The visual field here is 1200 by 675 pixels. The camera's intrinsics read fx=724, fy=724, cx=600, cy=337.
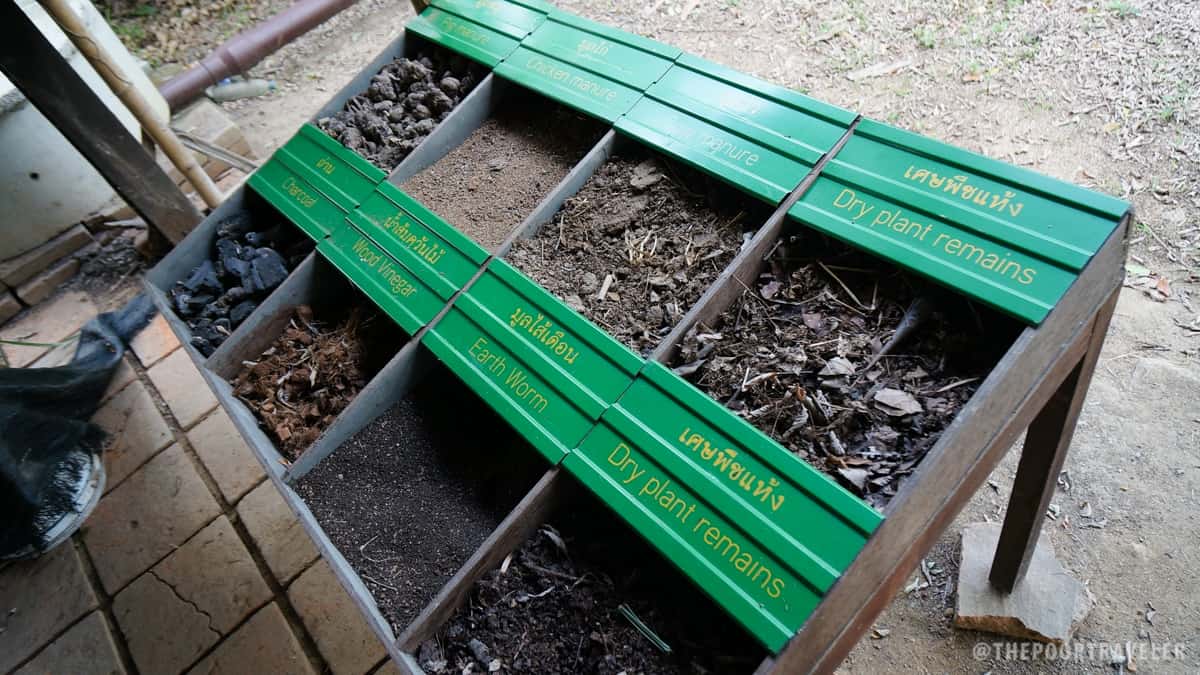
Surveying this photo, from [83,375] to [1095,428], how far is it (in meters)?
3.90

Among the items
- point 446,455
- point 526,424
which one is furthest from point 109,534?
point 526,424

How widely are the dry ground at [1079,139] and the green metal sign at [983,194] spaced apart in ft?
4.50

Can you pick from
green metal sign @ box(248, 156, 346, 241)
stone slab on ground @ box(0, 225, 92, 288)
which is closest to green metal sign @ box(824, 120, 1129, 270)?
green metal sign @ box(248, 156, 346, 241)

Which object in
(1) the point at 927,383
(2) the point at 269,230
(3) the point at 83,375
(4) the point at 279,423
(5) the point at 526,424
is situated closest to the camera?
(1) the point at 927,383

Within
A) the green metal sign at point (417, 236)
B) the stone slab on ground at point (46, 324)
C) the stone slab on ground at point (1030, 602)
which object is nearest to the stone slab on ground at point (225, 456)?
Answer: the stone slab on ground at point (46, 324)

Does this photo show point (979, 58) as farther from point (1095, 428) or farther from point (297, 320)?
point (297, 320)

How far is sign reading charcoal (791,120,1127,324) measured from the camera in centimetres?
127

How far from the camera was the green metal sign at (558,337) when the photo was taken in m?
1.53

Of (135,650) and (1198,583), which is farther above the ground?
(1198,583)

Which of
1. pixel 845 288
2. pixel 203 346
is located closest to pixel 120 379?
pixel 203 346

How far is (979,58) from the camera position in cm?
342

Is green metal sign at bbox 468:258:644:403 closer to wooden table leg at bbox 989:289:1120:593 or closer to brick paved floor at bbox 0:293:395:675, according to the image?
wooden table leg at bbox 989:289:1120:593

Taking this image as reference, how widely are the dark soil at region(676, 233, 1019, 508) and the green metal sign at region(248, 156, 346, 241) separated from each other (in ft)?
4.09

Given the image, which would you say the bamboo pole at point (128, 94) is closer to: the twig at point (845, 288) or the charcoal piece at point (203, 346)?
the charcoal piece at point (203, 346)
